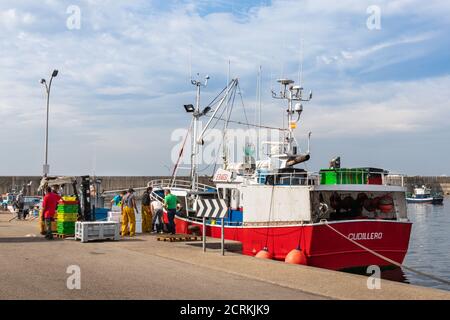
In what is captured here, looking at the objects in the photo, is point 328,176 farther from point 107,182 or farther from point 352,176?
point 107,182

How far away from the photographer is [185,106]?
2844 cm

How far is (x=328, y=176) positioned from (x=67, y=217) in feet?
28.9

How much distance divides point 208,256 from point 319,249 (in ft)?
12.6

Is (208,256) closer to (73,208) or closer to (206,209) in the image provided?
(206,209)

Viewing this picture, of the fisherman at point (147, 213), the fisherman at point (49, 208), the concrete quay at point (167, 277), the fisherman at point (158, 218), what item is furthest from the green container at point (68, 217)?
the fisherman at point (158, 218)

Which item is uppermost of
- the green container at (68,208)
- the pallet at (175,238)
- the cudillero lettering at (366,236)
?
the green container at (68,208)

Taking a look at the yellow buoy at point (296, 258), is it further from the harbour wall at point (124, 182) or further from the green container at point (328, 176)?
the harbour wall at point (124, 182)

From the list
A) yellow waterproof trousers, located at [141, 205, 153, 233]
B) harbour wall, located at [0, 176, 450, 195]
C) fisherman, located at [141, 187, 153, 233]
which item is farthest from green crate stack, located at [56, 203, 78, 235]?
harbour wall, located at [0, 176, 450, 195]

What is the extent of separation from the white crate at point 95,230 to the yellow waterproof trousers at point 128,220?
1924mm

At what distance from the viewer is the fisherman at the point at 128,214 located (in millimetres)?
20734

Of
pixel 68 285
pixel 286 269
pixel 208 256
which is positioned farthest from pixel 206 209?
pixel 68 285

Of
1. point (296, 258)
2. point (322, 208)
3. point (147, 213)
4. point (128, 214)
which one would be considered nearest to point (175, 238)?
point (128, 214)

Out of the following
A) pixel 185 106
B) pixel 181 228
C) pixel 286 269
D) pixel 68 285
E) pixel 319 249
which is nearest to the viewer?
pixel 68 285
